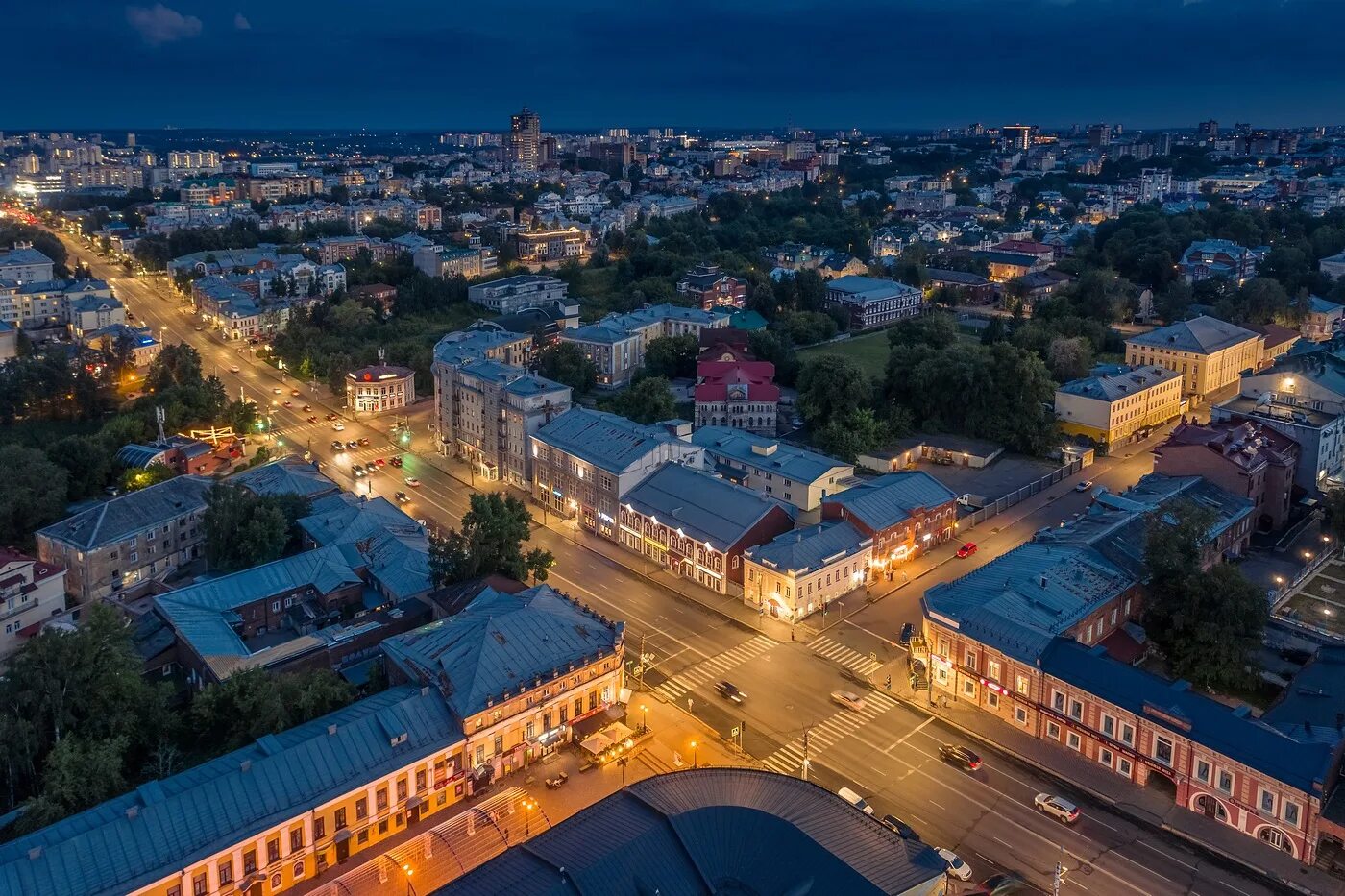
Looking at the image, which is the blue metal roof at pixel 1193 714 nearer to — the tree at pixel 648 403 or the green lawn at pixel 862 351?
the tree at pixel 648 403

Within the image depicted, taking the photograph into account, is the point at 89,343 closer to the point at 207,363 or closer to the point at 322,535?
the point at 207,363

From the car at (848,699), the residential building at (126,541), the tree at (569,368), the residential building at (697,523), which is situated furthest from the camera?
the tree at (569,368)

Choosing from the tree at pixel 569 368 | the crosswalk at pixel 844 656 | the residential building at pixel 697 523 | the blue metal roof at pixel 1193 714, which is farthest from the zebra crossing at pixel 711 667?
the tree at pixel 569 368

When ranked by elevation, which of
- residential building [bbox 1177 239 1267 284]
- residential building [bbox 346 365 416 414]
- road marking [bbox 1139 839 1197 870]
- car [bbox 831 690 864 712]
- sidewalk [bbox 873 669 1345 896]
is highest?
residential building [bbox 1177 239 1267 284]

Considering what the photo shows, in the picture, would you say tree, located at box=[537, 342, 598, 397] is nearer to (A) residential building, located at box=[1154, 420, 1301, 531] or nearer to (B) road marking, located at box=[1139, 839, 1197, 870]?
(A) residential building, located at box=[1154, 420, 1301, 531]

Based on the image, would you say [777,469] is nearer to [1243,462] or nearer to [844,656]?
[844,656]

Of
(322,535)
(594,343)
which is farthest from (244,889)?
(594,343)

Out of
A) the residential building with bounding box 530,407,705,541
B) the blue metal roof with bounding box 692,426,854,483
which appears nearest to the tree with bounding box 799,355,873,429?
the blue metal roof with bounding box 692,426,854,483
